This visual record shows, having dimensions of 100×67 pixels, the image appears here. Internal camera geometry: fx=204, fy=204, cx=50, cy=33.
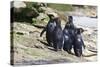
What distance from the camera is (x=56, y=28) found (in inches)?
81.3

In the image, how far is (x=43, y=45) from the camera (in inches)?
79.1

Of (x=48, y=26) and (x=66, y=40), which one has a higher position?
(x=48, y=26)

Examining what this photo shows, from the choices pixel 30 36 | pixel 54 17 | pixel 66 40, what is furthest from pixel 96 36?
pixel 30 36

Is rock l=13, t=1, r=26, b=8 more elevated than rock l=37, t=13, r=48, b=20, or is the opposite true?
rock l=13, t=1, r=26, b=8

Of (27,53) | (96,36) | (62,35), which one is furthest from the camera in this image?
(96,36)

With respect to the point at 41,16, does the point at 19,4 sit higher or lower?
higher

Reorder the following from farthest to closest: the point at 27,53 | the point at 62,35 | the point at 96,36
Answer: the point at 96,36 → the point at 62,35 → the point at 27,53

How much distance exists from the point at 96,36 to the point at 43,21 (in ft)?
2.05

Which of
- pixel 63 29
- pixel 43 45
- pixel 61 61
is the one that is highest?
pixel 63 29

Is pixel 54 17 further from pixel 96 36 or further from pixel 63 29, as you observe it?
pixel 96 36

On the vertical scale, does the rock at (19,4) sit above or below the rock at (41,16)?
above

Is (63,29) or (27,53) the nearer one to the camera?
(27,53)

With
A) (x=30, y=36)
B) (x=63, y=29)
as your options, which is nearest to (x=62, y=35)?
(x=63, y=29)

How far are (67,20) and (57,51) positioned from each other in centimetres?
34
